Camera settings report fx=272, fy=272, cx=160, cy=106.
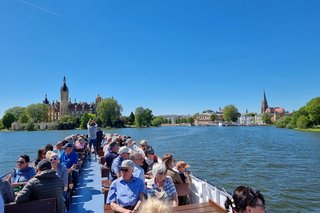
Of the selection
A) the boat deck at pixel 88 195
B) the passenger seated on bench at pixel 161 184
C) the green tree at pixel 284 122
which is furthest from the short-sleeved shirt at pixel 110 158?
the green tree at pixel 284 122

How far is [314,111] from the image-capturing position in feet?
206

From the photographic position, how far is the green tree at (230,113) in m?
156

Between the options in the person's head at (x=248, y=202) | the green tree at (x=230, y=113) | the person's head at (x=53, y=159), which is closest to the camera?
the person's head at (x=248, y=202)

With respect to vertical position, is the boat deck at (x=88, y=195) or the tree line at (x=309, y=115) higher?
the tree line at (x=309, y=115)

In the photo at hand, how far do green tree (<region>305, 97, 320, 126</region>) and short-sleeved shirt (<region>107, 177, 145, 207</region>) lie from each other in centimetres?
6890

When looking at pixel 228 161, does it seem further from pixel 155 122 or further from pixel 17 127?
pixel 155 122

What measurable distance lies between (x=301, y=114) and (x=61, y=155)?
2883 inches

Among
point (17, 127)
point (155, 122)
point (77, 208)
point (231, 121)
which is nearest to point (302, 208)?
point (77, 208)

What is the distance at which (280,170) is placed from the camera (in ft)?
49.4

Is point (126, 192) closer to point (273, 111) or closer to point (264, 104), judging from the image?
point (273, 111)

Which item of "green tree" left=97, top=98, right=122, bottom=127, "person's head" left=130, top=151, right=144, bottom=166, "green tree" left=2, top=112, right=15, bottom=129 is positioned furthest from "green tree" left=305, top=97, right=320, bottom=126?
"green tree" left=2, top=112, right=15, bottom=129

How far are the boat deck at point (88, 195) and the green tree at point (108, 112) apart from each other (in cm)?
8213

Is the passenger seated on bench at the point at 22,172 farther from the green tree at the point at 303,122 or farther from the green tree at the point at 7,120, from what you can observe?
the green tree at the point at 7,120

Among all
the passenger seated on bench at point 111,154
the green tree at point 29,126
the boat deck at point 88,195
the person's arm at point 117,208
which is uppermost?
the green tree at point 29,126
